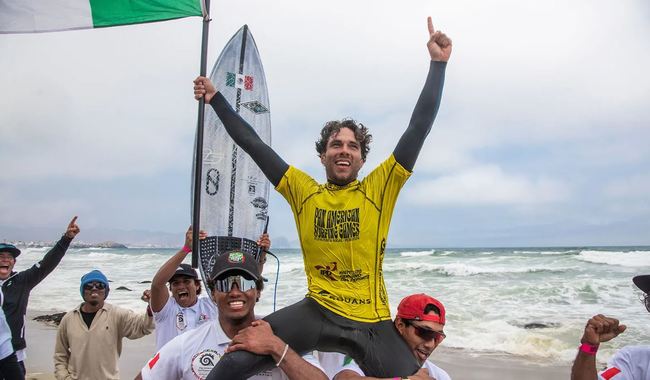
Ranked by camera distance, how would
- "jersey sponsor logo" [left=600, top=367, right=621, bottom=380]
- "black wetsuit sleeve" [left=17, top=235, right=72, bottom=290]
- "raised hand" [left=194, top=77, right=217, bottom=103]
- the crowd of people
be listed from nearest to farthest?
1. the crowd of people
2. "jersey sponsor logo" [left=600, top=367, right=621, bottom=380]
3. "raised hand" [left=194, top=77, right=217, bottom=103]
4. "black wetsuit sleeve" [left=17, top=235, right=72, bottom=290]

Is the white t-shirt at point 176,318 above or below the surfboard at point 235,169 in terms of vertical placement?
below

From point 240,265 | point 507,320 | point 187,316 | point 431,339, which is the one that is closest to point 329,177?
point 240,265

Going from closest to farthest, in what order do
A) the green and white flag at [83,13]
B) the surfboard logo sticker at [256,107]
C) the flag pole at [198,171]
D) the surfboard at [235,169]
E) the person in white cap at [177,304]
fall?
the flag pole at [198,171] → the person in white cap at [177,304] → the green and white flag at [83,13] → the surfboard at [235,169] → the surfboard logo sticker at [256,107]

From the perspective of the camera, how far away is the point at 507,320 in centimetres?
1308

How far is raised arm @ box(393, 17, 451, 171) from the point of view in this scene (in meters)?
2.94

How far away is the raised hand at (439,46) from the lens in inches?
118

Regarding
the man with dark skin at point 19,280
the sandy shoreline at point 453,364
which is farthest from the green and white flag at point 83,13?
the sandy shoreline at point 453,364

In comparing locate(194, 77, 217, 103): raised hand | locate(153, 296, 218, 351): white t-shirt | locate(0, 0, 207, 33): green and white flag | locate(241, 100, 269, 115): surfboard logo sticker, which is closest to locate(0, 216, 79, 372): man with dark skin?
locate(153, 296, 218, 351): white t-shirt

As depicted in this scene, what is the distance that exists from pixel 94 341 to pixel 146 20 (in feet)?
9.18

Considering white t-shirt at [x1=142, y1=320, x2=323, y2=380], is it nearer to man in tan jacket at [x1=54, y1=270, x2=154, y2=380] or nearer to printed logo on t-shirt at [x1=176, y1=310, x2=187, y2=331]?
printed logo on t-shirt at [x1=176, y1=310, x2=187, y2=331]

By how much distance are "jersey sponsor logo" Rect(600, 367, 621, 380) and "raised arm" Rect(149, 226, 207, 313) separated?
2762mm

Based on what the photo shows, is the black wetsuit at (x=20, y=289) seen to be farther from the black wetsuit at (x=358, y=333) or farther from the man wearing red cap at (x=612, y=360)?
the man wearing red cap at (x=612, y=360)

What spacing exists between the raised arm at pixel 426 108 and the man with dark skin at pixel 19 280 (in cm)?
359

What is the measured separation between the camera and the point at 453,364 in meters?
9.09
